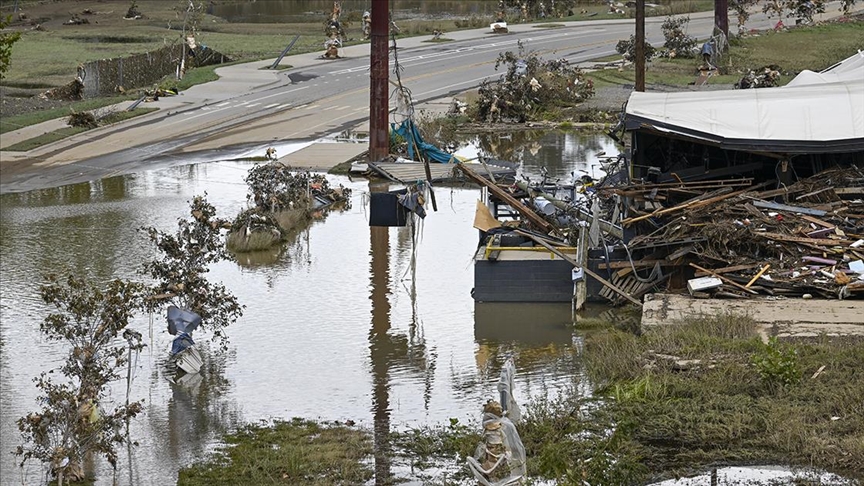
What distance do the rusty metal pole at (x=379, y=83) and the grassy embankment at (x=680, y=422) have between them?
20.8 m

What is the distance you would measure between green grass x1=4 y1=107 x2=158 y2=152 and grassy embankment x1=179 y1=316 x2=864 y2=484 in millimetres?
27706

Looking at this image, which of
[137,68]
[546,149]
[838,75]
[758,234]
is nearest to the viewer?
[758,234]

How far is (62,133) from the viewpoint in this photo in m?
45.7

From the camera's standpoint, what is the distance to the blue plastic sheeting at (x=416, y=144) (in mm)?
38188

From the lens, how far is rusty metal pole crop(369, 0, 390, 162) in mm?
40156

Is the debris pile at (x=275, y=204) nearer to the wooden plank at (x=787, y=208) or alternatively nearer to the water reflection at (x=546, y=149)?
the water reflection at (x=546, y=149)

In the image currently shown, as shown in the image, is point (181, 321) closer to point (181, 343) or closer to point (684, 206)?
point (181, 343)

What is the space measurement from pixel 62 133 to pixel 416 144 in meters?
14.2

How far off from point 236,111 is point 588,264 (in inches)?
1133

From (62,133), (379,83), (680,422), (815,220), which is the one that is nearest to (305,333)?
(680,422)

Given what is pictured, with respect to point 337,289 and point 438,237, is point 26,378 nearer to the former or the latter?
point 337,289

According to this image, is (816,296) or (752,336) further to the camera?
(816,296)

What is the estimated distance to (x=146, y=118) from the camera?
49.5m

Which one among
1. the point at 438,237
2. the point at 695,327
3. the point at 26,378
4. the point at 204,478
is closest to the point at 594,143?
the point at 438,237
